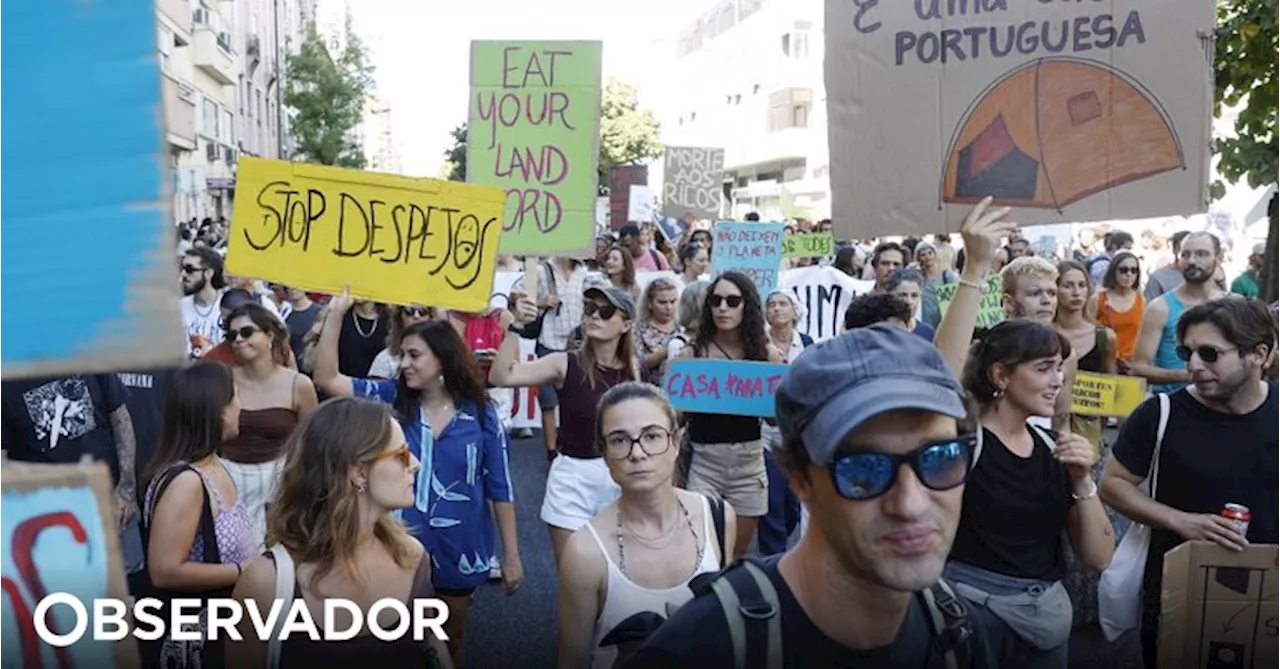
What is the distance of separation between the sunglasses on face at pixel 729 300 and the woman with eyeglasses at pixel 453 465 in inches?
52.0

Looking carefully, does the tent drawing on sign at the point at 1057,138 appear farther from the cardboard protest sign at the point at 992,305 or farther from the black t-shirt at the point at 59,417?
the black t-shirt at the point at 59,417

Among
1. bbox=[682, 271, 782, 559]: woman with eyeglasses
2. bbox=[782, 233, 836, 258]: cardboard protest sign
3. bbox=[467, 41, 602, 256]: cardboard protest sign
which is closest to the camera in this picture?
bbox=[682, 271, 782, 559]: woman with eyeglasses

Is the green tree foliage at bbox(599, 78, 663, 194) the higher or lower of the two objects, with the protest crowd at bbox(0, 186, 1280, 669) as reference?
higher

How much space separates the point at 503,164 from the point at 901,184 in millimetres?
2820

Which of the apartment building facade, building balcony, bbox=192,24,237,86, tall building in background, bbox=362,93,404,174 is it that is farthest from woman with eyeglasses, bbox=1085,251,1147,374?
tall building in background, bbox=362,93,404,174

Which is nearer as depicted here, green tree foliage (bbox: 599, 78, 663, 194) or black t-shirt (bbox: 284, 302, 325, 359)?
black t-shirt (bbox: 284, 302, 325, 359)

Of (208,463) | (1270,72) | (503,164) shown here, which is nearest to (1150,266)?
(1270,72)

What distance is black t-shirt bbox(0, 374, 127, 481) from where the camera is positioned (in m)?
4.39

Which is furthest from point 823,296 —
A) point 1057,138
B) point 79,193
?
point 79,193

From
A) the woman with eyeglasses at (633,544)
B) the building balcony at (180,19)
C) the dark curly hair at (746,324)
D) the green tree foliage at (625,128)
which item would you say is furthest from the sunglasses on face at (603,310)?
the green tree foliage at (625,128)

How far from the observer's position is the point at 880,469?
176cm

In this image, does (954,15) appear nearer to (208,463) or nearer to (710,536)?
(710,536)

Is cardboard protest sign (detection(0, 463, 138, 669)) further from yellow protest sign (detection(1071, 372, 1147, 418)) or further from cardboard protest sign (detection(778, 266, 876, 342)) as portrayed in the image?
cardboard protest sign (detection(778, 266, 876, 342))

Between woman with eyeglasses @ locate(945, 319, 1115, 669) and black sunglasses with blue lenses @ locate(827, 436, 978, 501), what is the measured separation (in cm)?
178
